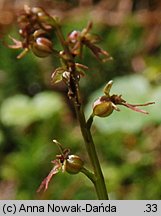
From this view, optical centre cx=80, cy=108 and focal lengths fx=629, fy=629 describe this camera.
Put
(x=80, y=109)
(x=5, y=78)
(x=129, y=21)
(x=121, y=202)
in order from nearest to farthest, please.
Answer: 1. (x=80, y=109)
2. (x=121, y=202)
3. (x=5, y=78)
4. (x=129, y=21)

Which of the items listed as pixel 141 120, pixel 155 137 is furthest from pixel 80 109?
pixel 155 137

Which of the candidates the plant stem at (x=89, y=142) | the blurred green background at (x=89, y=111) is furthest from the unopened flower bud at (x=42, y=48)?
the blurred green background at (x=89, y=111)

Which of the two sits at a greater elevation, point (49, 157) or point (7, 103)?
point (7, 103)

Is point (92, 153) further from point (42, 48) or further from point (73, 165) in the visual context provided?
point (42, 48)

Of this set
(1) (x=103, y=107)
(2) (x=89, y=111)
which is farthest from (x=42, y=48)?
(2) (x=89, y=111)

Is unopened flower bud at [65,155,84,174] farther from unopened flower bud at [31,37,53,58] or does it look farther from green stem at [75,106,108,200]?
→ unopened flower bud at [31,37,53,58]

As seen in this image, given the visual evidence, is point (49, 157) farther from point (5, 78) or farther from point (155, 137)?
point (5, 78)

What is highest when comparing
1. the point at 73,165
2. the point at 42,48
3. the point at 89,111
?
the point at 89,111
